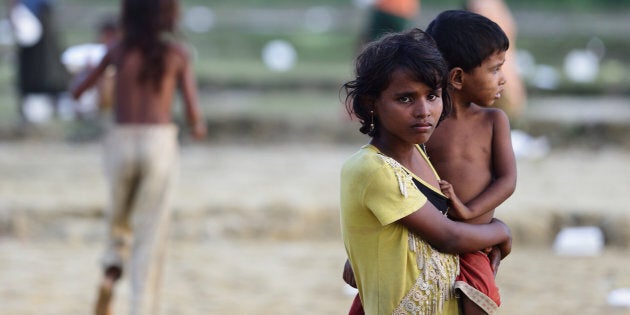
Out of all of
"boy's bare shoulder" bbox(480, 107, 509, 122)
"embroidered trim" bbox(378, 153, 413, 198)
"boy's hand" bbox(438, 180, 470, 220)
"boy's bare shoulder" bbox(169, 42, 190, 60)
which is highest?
"boy's bare shoulder" bbox(480, 107, 509, 122)

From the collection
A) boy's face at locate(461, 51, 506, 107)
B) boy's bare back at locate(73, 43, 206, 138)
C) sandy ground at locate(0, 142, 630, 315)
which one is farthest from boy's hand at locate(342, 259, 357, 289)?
sandy ground at locate(0, 142, 630, 315)

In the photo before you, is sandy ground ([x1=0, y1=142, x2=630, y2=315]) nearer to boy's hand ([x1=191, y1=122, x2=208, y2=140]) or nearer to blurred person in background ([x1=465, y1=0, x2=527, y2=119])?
blurred person in background ([x1=465, y1=0, x2=527, y2=119])

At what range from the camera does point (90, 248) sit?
714 centimetres

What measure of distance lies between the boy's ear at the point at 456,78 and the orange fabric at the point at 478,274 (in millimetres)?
404

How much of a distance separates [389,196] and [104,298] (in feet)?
8.72

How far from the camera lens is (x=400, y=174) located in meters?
2.61

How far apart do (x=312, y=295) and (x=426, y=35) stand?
3.44 meters

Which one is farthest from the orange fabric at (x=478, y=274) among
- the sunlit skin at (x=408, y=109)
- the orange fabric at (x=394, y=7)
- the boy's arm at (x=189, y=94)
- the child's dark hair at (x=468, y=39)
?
the orange fabric at (x=394, y=7)

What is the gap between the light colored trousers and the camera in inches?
194


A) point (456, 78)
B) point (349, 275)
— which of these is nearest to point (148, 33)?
point (349, 275)

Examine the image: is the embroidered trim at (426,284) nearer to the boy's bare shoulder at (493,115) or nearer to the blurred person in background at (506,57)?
the boy's bare shoulder at (493,115)

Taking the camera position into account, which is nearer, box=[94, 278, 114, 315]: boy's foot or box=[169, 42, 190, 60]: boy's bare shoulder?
box=[94, 278, 114, 315]: boy's foot

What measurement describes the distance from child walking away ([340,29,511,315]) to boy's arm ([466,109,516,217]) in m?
0.08

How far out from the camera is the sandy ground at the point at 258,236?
5836mm
